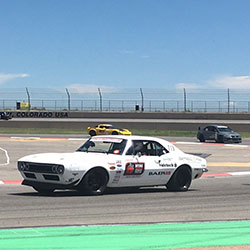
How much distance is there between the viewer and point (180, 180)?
1320 centimetres

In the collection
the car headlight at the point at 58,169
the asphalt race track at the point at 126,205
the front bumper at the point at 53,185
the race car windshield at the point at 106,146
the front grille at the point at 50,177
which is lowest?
the asphalt race track at the point at 126,205

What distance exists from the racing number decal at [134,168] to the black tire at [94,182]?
63 centimetres

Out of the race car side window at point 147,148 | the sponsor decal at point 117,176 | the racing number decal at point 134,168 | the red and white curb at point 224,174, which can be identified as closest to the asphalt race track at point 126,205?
the sponsor decal at point 117,176

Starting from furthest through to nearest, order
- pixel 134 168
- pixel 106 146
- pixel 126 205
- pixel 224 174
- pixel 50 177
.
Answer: pixel 224 174
pixel 106 146
pixel 134 168
pixel 50 177
pixel 126 205

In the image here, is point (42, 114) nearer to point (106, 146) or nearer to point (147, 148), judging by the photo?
point (147, 148)

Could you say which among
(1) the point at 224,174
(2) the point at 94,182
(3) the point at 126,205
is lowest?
(1) the point at 224,174

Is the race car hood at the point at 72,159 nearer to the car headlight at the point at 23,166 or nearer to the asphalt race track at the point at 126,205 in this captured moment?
the car headlight at the point at 23,166

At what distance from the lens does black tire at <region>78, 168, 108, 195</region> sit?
1128 cm

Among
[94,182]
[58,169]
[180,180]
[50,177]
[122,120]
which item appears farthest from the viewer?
[122,120]

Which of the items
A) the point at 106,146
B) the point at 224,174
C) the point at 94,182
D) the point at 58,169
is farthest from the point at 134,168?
the point at 224,174

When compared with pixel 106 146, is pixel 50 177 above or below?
below

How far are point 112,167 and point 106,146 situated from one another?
80 centimetres

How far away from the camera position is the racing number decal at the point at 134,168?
39.4 feet

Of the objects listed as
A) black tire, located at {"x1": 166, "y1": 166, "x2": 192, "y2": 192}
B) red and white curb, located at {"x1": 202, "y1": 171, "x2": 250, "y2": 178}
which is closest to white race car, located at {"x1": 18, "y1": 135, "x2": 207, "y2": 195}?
black tire, located at {"x1": 166, "y1": 166, "x2": 192, "y2": 192}
